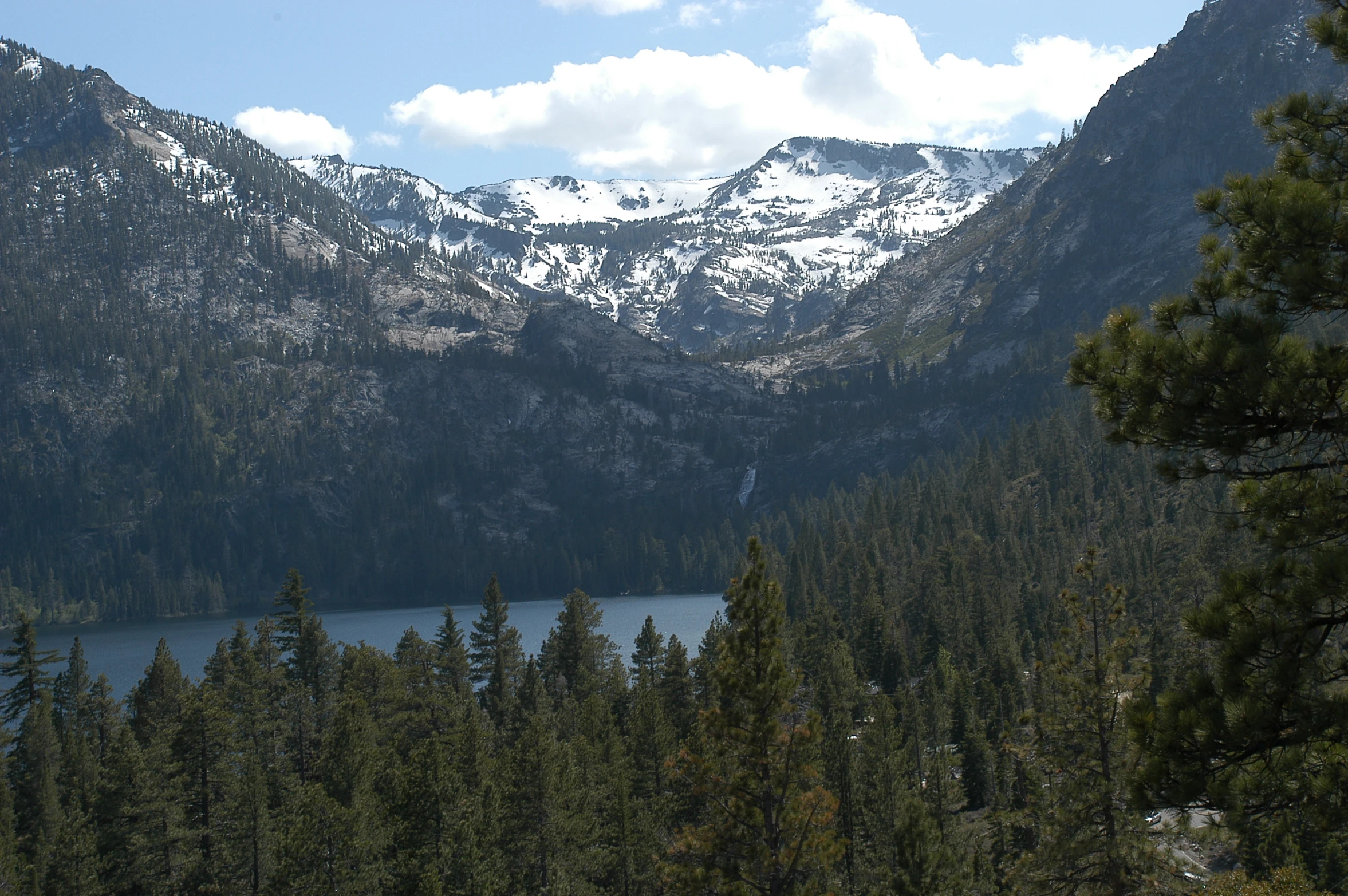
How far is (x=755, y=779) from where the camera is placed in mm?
29875

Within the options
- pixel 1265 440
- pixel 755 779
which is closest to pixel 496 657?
pixel 755 779

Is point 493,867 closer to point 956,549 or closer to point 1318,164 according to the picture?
point 1318,164

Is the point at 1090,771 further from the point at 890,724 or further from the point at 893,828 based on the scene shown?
the point at 890,724

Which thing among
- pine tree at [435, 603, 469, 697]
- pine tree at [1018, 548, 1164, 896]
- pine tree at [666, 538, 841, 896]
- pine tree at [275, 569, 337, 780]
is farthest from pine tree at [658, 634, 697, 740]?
pine tree at [1018, 548, 1164, 896]

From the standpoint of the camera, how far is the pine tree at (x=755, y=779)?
1164 inches

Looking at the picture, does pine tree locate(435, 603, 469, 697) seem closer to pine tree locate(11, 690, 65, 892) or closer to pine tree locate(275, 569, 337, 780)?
pine tree locate(275, 569, 337, 780)

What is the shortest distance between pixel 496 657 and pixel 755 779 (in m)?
59.8

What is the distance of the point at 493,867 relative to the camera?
151ft

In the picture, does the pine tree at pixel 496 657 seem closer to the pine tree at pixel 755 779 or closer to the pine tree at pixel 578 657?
the pine tree at pixel 578 657

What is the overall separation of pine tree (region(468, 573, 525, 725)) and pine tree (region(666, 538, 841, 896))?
49800mm

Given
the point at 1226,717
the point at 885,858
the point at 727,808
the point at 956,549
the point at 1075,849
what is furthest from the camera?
the point at 956,549

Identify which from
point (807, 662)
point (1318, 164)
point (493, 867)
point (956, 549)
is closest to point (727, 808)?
point (493, 867)

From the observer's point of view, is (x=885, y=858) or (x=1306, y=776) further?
(x=885, y=858)

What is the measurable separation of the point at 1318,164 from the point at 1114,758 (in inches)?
736
